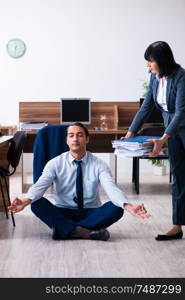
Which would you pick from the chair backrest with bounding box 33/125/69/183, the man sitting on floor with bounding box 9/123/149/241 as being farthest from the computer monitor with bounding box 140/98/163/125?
the man sitting on floor with bounding box 9/123/149/241

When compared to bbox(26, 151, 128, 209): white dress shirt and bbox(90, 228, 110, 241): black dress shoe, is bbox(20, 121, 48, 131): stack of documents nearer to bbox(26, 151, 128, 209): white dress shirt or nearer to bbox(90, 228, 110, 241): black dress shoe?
bbox(26, 151, 128, 209): white dress shirt

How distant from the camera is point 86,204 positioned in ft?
14.1

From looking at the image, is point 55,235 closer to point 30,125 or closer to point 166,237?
point 166,237

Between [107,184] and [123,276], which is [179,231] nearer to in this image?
[107,184]

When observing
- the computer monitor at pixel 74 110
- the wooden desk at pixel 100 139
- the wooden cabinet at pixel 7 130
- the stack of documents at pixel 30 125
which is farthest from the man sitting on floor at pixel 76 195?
the wooden cabinet at pixel 7 130

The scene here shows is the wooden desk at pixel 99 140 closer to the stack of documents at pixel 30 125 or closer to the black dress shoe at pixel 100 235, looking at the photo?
the stack of documents at pixel 30 125

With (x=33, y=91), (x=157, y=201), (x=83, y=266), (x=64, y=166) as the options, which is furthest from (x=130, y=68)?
(x=83, y=266)

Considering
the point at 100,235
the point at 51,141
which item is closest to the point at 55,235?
the point at 100,235

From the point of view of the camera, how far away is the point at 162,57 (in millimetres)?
3742

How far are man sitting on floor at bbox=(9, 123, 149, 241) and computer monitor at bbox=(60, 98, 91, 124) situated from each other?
262cm

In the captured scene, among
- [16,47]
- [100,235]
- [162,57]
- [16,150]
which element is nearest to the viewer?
[162,57]

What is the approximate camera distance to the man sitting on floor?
13.6ft

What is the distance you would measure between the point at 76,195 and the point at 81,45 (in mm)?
4487

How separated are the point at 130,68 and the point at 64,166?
14.5 ft
